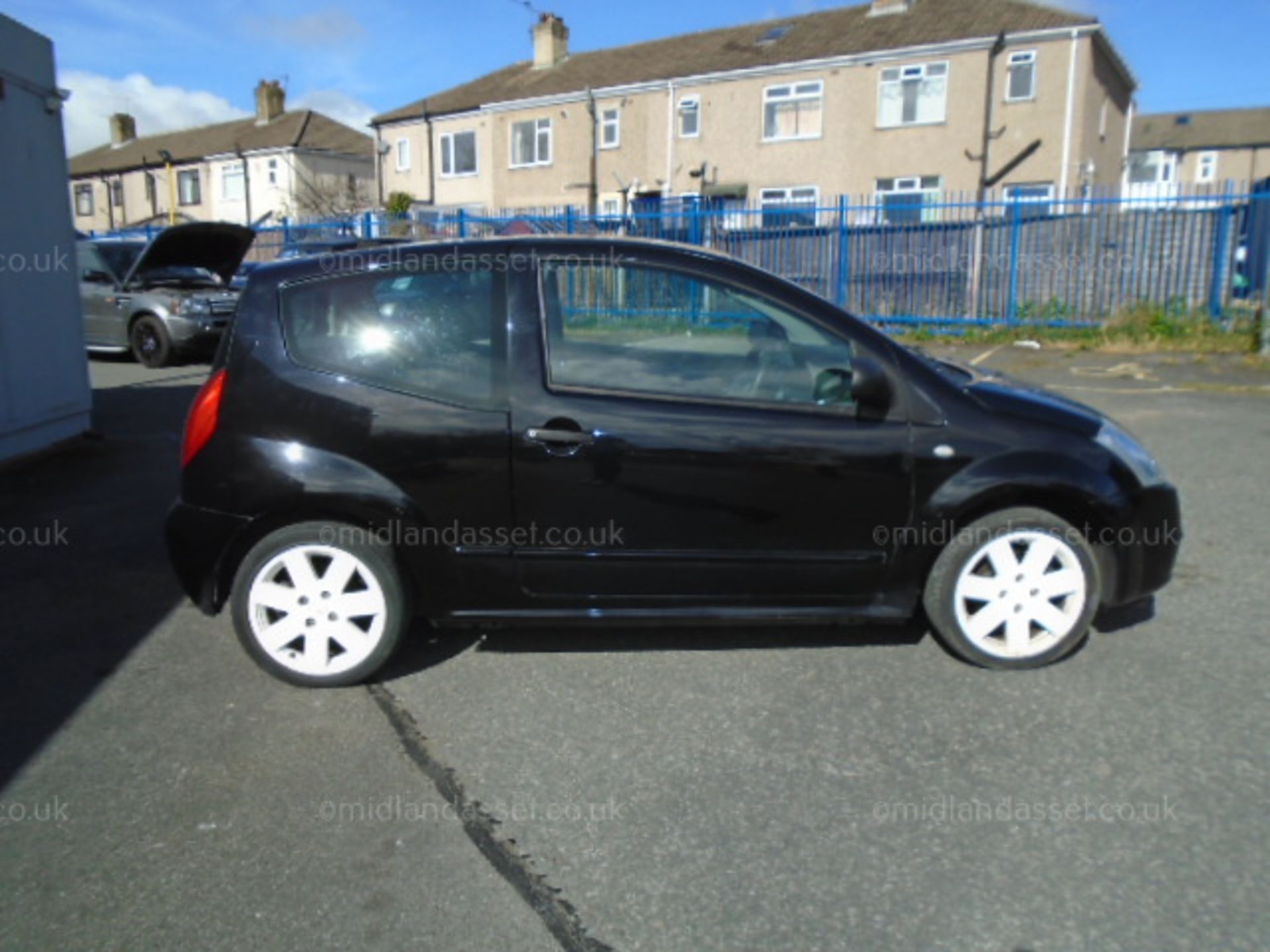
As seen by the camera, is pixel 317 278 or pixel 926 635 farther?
pixel 926 635

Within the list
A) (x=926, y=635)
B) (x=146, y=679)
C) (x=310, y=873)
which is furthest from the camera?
(x=926, y=635)

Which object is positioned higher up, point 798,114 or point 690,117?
point 690,117

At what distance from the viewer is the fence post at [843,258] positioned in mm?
16125

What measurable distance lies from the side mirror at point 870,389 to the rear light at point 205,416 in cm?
241

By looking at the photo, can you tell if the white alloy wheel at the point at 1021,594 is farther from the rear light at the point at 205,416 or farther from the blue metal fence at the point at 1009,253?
Result: the blue metal fence at the point at 1009,253

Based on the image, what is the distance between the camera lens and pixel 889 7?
88.5 ft

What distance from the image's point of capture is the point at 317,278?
3738 millimetres

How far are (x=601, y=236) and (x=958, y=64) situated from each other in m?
23.4

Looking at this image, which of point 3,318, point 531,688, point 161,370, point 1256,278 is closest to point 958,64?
point 1256,278

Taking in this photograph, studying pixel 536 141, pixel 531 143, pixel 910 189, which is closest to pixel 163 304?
pixel 910 189

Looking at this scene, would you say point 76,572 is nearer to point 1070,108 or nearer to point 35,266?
point 35,266

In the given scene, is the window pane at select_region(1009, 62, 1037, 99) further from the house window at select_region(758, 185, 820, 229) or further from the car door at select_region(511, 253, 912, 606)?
the car door at select_region(511, 253, 912, 606)

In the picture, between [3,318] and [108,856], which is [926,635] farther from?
[3,318]

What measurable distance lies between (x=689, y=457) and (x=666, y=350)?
538 millimetres
